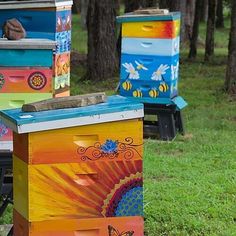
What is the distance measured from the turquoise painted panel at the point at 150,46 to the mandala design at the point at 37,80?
2962mm

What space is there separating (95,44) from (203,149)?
6.41 meters

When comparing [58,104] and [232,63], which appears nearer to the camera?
[58,104]

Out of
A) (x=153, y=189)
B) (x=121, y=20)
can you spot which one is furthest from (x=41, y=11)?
(x=121, y=20)

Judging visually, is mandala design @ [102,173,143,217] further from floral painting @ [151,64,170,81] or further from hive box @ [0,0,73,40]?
floral painting @ [151,64,170,81]

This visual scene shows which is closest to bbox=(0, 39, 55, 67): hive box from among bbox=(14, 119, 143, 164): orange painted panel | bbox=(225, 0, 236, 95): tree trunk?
bbox=(14, 119, 143, 164): orange painted panel

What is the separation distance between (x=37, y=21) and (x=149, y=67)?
245 centimetres

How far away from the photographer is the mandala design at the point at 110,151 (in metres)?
3.78

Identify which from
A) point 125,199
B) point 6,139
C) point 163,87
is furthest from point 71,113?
point 163,87

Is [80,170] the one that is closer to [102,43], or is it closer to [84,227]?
[84,227]

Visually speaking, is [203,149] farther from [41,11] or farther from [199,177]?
[41,11]

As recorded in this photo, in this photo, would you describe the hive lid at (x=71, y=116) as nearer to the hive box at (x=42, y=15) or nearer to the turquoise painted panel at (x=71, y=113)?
the turquoise painted panel at (x=71, y=113)

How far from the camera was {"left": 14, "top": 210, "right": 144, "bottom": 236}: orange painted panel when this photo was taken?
3777mm

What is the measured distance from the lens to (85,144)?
378 cm

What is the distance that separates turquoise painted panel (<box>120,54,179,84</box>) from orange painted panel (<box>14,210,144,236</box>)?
13.8 ft
